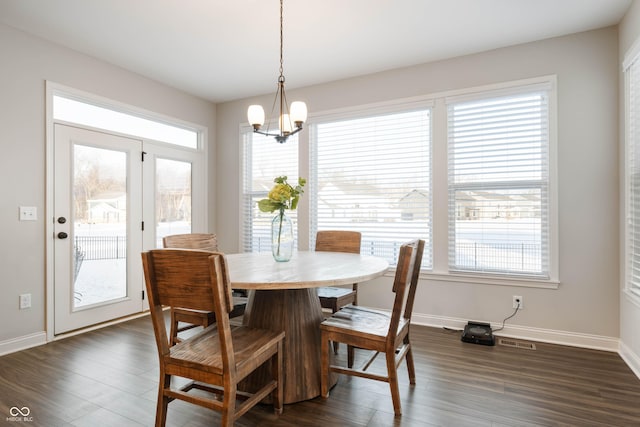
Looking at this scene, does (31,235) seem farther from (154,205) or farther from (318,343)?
(318,343)

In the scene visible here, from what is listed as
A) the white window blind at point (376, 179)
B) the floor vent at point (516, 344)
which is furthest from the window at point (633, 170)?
the white window blind at point (376, 179)

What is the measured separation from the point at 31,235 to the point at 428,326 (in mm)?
3744

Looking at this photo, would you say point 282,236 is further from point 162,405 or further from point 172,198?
point 172,198

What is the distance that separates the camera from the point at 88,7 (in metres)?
2.61

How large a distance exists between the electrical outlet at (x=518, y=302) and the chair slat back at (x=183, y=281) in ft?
9.09

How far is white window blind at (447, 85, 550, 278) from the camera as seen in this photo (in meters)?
3.12

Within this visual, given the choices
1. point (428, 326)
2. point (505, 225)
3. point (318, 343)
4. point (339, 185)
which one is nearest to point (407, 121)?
point (339, 185)

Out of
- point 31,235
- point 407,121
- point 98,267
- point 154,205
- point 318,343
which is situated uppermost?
point 407,121

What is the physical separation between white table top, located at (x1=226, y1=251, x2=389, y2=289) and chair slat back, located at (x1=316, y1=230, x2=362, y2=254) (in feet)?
1.63

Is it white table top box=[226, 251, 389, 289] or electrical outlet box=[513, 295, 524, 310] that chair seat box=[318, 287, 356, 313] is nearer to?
white table top box=[226, 251, 389, 289]

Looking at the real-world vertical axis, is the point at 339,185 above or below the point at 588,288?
above

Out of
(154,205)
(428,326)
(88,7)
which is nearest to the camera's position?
(88,7)

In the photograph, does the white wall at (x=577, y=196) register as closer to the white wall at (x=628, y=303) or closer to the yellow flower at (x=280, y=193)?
the white wall at (x=628, y=303)

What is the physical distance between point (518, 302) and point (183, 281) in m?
2.97
